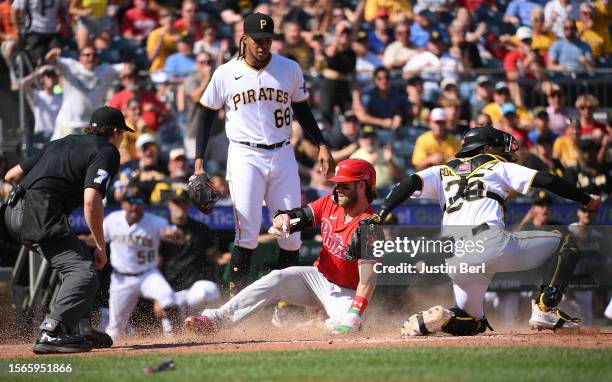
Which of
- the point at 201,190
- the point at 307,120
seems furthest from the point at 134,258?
the point at 307,120

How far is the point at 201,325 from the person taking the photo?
8.45 meters

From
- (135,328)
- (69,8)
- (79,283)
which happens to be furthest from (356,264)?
(69,8)

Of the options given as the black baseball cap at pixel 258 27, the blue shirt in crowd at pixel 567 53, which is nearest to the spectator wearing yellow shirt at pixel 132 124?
the black baseball cap at pixel 258 27

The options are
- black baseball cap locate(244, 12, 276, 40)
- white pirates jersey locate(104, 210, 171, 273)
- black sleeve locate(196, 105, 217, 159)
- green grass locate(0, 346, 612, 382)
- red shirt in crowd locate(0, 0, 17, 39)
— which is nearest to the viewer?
green grass locate(0, 346, 612, 382)

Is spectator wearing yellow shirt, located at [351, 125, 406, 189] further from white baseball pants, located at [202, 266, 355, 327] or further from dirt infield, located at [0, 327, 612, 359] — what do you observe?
white baseball pants, located at [202, 266, 355, 327]

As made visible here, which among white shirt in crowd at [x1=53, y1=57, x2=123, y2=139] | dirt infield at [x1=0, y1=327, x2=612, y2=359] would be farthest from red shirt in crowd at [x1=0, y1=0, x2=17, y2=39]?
dirt infield at [x1=0, y1=327, x2=612, y2=359]

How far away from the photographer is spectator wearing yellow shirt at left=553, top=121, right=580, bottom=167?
12.9 meters

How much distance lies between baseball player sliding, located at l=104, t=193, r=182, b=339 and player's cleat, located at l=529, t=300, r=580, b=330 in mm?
3887

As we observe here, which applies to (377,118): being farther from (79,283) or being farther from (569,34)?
(79,283)

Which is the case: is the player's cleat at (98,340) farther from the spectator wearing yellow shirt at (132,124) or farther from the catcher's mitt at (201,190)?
the spectator wearing yellow shirt at (132,124)

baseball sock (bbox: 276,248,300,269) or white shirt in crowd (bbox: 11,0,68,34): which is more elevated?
white shirt in crowd (bbox: 11,0,68,34)

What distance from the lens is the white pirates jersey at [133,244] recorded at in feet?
37.1

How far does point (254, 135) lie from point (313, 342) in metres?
1.85

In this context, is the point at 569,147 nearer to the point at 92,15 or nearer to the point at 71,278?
the point at 92,15
